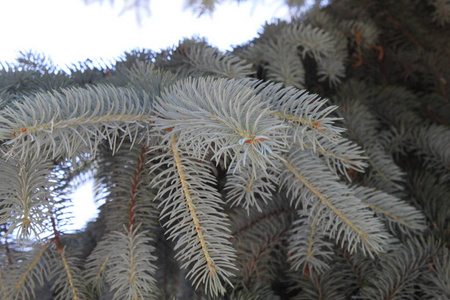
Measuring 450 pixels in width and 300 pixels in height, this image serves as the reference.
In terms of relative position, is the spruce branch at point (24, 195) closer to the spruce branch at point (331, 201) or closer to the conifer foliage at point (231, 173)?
the conifer foliage at point (231, 173)

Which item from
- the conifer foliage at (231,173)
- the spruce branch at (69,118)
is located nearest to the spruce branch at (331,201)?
the conifer foliage at (231,173)

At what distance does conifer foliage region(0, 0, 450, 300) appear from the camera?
0.29m

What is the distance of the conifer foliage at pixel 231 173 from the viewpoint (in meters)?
0.29

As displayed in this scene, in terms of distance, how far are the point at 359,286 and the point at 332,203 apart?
13 centimetres

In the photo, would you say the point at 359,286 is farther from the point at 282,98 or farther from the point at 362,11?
the point at 362,11

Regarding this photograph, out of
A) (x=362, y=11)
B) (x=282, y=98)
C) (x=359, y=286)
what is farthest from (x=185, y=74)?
(x=362, y=11)

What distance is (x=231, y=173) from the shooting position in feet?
1.47

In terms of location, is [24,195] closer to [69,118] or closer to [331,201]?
[69,118]

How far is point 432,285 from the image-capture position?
425 mm

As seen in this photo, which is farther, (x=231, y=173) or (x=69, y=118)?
(x=231, y=173)

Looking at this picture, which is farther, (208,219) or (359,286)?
(359,286)

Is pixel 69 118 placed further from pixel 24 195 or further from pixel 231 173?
pixel 231 173

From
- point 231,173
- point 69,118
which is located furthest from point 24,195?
point 231,173

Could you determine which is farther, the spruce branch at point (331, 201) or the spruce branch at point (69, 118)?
the spruce branch at point (331, 201)
